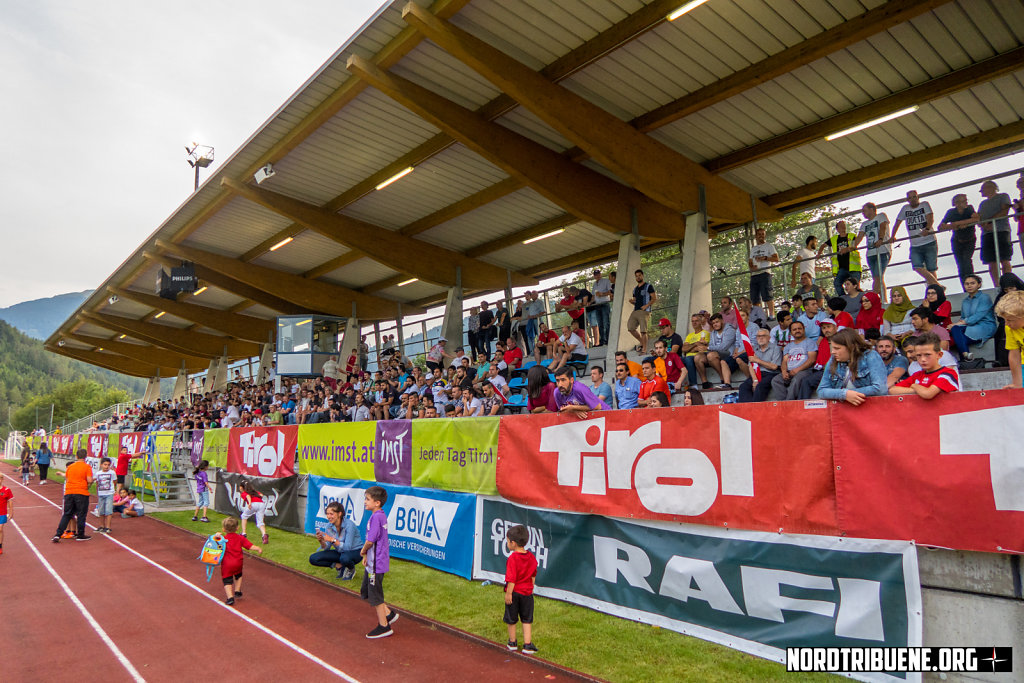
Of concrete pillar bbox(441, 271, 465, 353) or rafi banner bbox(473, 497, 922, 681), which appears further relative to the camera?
concrete pillar bbox(441, 271, 465, 353)

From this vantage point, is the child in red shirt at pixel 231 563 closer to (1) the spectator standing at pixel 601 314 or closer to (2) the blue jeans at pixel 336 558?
(2) the blue jeans at pixel 336 558

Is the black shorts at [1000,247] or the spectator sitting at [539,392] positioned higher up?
the black shorts at [1000,247]

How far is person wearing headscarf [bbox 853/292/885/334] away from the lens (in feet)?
35.8

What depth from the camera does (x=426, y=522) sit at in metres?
10.4

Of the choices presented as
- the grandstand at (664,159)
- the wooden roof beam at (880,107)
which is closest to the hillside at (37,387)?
the grandstand at (664,159)

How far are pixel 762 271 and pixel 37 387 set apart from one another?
20901 centimetres

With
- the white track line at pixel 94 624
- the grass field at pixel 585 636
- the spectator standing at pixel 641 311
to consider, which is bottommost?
the white track line at pixel 94 624

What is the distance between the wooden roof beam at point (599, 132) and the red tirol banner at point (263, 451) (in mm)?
9392

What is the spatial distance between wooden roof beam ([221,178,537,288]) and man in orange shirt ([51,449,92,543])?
9.19m

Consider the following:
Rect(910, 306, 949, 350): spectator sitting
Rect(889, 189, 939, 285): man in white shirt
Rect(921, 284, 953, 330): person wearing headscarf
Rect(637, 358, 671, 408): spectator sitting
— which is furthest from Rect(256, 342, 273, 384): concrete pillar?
Rect(910, 306, 949, 350): spectator sitting

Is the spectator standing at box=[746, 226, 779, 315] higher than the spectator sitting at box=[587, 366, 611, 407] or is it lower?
higher

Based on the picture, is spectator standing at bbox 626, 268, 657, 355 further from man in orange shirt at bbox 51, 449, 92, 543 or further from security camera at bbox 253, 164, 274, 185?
man in orange shirt at bbox 51, 449, 92, 543

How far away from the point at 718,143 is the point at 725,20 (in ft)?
16.4

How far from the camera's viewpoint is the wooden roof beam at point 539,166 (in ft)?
45.5
